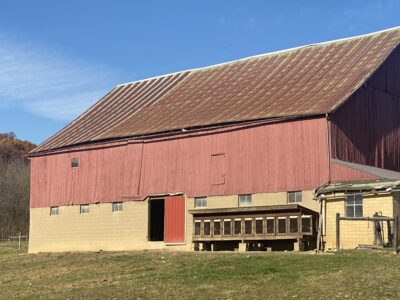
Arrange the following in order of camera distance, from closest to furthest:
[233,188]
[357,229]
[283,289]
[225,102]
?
1. [283,289]
2. [357,229]
3. [233,188]
4. [225,102]

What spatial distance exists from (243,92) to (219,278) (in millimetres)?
19118

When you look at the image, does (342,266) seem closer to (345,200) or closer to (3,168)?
(345,200)

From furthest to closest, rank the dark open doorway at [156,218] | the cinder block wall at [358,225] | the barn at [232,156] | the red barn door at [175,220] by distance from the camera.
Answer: the dark open doorway at [156,218]
the red barn door at [175,220]
the barn at [232,156]
the cinder block wall at [358,225]

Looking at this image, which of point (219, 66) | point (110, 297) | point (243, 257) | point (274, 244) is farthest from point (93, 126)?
point (110, 297)

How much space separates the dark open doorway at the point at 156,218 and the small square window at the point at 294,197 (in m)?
9.04

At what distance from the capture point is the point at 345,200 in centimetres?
2800

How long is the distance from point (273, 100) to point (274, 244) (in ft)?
27.1

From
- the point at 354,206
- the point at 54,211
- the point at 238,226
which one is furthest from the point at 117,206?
the point at 354,206

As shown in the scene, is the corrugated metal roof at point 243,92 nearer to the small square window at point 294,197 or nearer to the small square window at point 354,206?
the small square window at point 294,197

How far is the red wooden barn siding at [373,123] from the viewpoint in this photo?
1236 inches

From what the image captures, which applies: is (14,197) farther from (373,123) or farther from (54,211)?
(373,123)

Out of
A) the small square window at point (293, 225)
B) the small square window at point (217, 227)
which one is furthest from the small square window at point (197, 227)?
the small square window at point (293, 225)

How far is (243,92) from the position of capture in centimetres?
3728

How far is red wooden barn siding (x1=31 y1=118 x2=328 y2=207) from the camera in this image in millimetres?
31047
